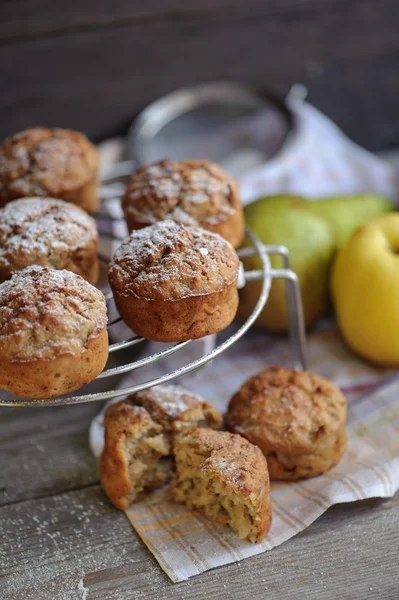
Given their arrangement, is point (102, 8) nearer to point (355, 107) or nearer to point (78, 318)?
point (355, 107)

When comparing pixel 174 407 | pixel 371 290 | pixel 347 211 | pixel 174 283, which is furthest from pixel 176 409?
pixel 347 211

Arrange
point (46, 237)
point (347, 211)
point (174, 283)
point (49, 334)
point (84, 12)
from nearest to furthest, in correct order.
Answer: point (49, 334), point (174, 283), point (46, 237), point (347, 211), point (84, 12)

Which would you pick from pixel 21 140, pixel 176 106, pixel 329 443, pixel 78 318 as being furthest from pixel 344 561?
pixel 176 106

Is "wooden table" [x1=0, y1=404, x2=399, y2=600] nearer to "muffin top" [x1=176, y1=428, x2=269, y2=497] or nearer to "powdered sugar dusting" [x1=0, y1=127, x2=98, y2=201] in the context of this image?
"muffin top" [x1=176, y1=428, x2=269, y2=497]

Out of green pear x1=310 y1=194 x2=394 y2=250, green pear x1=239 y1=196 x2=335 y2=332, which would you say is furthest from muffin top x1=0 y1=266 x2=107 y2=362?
green pear x1=310 y1=194 x2=394 y2=250

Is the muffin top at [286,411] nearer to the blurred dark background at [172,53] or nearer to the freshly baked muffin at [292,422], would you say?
the freshly baked muffin at [292,422]

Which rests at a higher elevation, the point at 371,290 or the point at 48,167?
the point at 48,167

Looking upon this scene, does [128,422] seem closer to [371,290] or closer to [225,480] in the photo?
[225,480]
